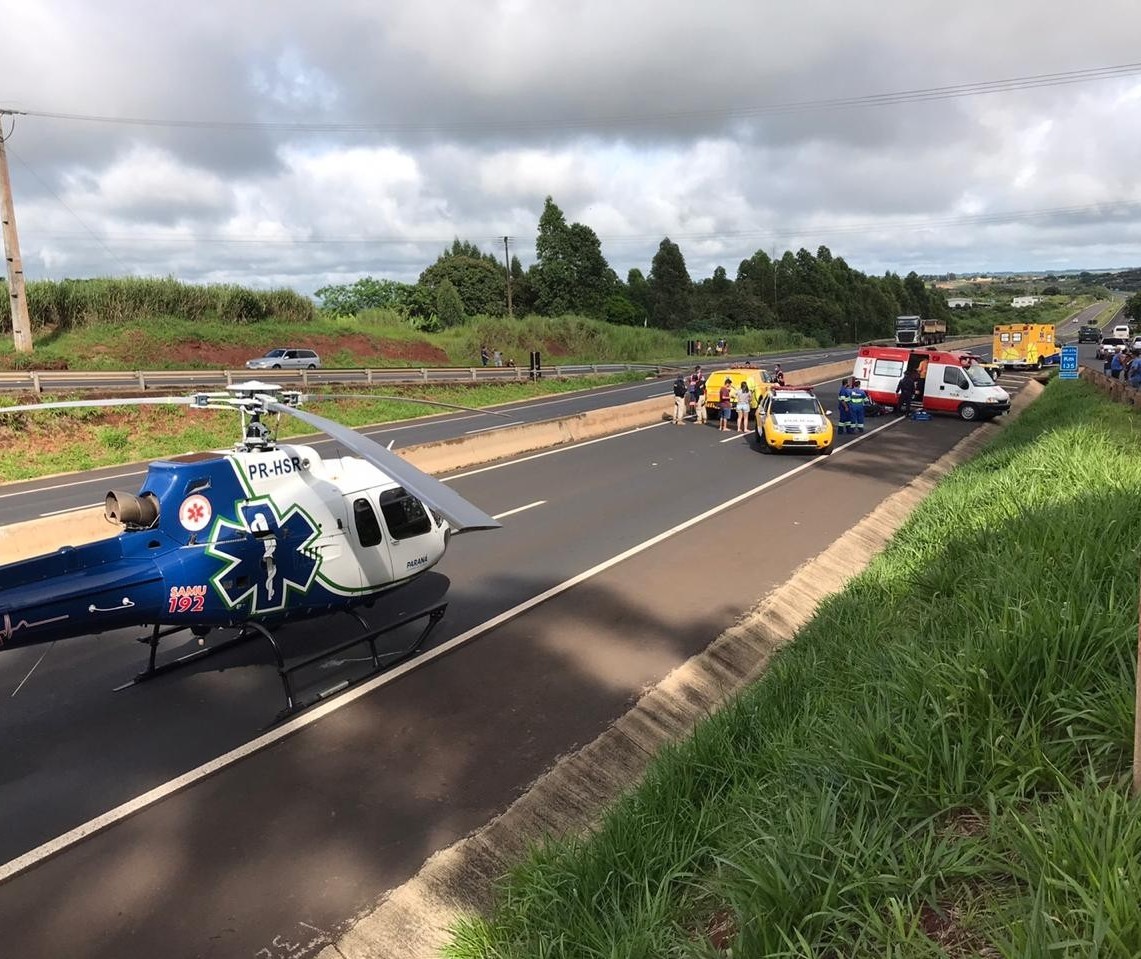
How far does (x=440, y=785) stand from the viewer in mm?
5832

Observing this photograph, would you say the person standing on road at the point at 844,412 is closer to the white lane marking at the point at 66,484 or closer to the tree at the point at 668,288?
the white lane marking at the point at 66,484

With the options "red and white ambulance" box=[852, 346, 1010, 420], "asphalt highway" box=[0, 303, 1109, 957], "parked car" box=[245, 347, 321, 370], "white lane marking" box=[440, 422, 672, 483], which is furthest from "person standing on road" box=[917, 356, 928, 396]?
"parked car" box=[245, 347, 321, 370]

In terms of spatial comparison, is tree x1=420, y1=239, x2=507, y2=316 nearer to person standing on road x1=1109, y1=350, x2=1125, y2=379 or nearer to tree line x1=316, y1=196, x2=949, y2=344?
tree line x1=316, y1=196, x2=949, y2=344

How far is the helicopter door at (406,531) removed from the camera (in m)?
8.28

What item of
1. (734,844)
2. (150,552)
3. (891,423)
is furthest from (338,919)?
(891,423)

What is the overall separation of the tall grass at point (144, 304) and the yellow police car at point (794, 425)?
39784 millimetres

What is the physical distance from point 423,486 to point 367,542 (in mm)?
3107

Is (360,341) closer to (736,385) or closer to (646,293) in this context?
(736,385)

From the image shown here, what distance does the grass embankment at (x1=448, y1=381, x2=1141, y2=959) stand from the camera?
106 inches

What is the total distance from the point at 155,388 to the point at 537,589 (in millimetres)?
24503

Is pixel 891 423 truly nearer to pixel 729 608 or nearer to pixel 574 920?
pixel 729 608

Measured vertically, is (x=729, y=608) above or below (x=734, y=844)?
below

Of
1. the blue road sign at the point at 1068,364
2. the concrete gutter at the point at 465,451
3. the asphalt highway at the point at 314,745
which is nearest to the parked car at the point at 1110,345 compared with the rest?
the blue road sign at the point at 1068,364

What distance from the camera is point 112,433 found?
23078mm
